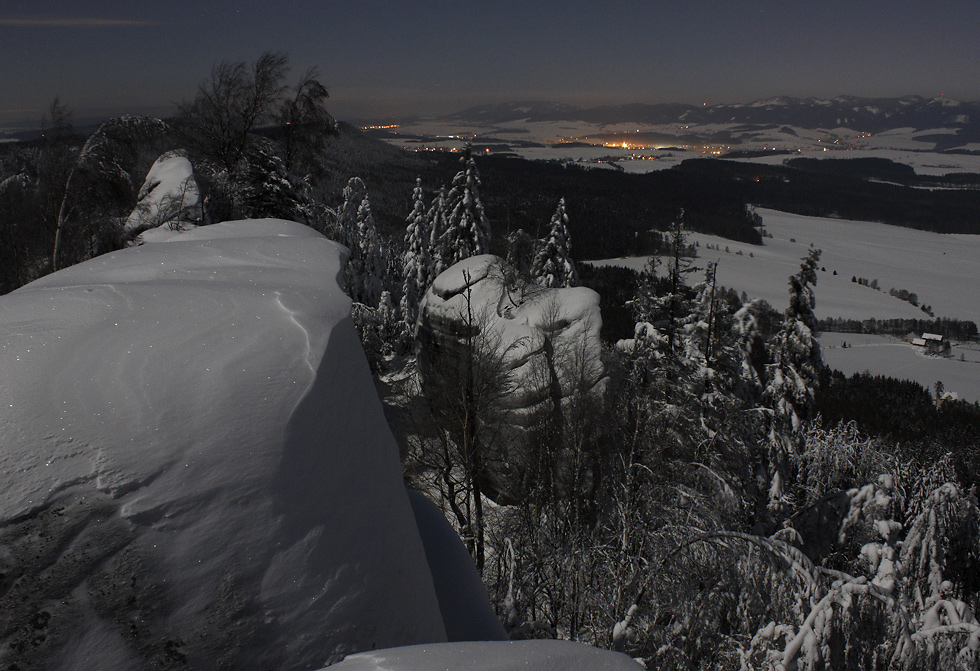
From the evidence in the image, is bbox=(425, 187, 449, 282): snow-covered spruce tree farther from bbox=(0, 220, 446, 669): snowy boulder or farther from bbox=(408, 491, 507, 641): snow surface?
bbox=(0, 220, 446, 669): snowy boulder

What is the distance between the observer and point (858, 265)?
132 meters

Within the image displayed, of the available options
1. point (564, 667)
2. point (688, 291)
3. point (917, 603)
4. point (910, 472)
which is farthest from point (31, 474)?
point (910, 472)

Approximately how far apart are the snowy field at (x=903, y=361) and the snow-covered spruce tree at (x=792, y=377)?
244ft

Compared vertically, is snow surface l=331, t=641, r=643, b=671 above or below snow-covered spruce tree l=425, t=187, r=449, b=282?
below

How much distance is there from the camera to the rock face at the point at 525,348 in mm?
13906

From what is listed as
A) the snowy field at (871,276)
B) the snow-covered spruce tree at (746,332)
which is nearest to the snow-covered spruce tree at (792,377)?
the snow-covered spruce tree at (746,332)

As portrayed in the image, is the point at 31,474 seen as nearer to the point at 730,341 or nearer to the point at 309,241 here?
the point at 309,241

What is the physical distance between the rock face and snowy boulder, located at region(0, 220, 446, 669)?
10338mm

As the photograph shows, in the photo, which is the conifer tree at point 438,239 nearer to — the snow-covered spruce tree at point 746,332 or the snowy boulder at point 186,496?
the snow-covered spruce tree at point 746,332

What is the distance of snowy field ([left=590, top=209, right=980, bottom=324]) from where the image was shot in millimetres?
103188

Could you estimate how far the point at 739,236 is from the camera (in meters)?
148

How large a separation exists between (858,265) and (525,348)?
149809 mm

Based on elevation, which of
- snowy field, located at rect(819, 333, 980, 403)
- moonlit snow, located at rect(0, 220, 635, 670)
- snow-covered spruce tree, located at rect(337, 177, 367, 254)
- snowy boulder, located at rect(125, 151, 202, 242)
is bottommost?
snowy field, located at rect(819, 333, 980, 403)

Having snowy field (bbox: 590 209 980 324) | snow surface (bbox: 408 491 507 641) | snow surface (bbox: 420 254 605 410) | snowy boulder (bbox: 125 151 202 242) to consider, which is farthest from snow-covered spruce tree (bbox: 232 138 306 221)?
snowy field (bbox: 590 209 980 324)
